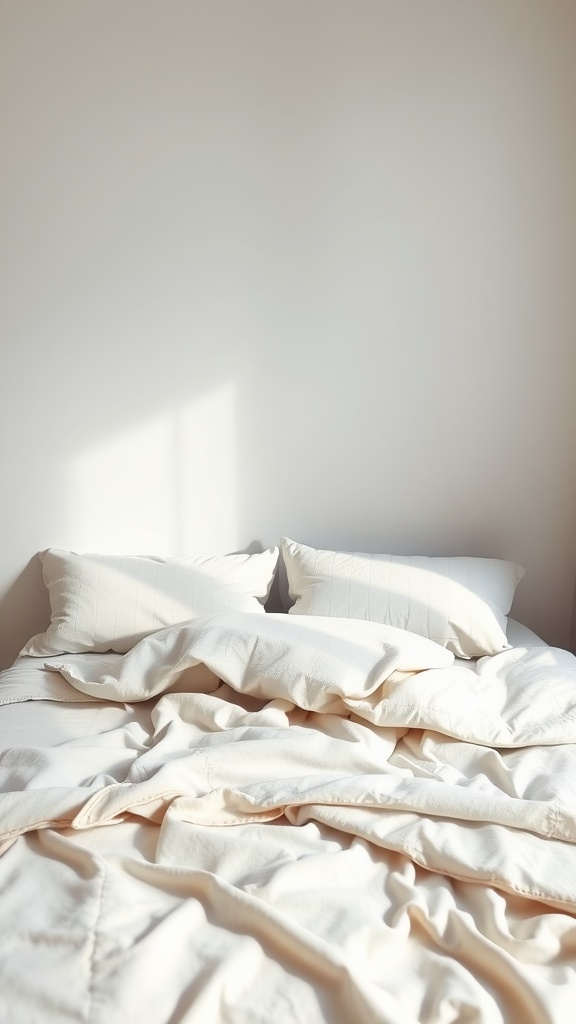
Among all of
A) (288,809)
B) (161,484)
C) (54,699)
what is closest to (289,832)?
(288,809)

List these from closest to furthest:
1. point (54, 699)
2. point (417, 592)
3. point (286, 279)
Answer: point (54, 699) → point (417, 592) → point (286, 279)

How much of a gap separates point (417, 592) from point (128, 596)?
85 cm

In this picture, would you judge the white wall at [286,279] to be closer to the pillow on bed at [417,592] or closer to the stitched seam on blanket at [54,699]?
the pillow on bed at [417,592]

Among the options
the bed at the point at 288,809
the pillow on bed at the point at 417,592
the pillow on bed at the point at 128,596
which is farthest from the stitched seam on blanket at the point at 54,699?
the pillow on bed at the point at 417,592

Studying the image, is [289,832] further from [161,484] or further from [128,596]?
[161,484]

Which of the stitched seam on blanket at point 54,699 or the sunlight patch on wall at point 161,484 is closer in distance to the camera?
the stitched seam on blanket at point 54,699

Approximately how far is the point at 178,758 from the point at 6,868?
37cm

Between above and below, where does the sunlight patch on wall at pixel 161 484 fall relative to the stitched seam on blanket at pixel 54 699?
above

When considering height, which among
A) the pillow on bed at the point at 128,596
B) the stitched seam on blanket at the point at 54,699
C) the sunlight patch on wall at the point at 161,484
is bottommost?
the stitched seam on blanket at the point at 54,699

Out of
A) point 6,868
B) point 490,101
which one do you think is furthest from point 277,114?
Result: point 6,868

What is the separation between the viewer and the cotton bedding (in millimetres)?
1091

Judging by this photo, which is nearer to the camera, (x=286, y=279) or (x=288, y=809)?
(x=288, y=809)

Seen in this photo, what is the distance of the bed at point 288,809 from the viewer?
110 cm

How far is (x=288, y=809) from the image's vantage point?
150cm
